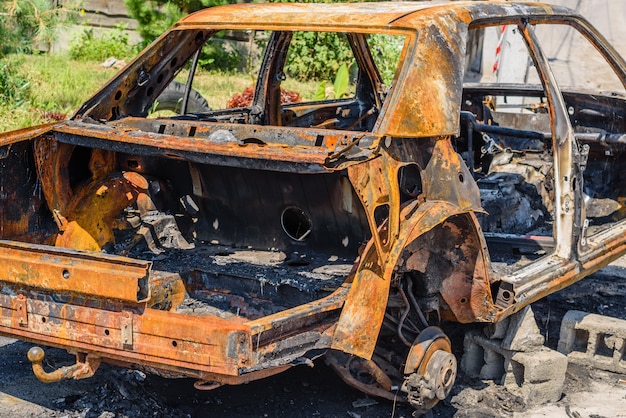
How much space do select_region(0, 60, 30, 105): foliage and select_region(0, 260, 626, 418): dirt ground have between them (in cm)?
541

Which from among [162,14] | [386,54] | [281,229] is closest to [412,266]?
[281,229]

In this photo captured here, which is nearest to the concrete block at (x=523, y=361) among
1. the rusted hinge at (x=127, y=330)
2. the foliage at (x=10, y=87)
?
the rusted hinge at (x=127, y=330)

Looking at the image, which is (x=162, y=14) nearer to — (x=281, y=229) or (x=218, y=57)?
(x=218, y=57)

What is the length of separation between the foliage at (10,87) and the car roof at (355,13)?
564 centimetres

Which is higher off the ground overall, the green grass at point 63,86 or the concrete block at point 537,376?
the green grass at point 63,86

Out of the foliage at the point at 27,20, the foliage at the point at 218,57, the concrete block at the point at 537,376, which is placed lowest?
the concrete block at the point at 537,376

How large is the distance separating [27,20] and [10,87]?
174cm

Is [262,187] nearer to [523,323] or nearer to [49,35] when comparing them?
[523,323]

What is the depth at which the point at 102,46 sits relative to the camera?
49.8 ft

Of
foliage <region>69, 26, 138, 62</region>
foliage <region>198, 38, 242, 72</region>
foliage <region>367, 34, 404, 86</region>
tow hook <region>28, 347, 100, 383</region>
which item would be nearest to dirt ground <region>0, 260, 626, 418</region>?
tow hook <region>28, 347, 100, 383</region>

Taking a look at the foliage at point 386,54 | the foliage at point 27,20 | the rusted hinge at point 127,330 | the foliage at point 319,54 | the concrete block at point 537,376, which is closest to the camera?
the rusted hinge at point 127,330

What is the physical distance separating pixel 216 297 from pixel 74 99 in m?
7.34

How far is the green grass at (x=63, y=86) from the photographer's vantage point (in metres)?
9.73

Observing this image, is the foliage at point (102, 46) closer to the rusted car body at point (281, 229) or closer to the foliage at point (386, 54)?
the foliage at point (386, 54)
